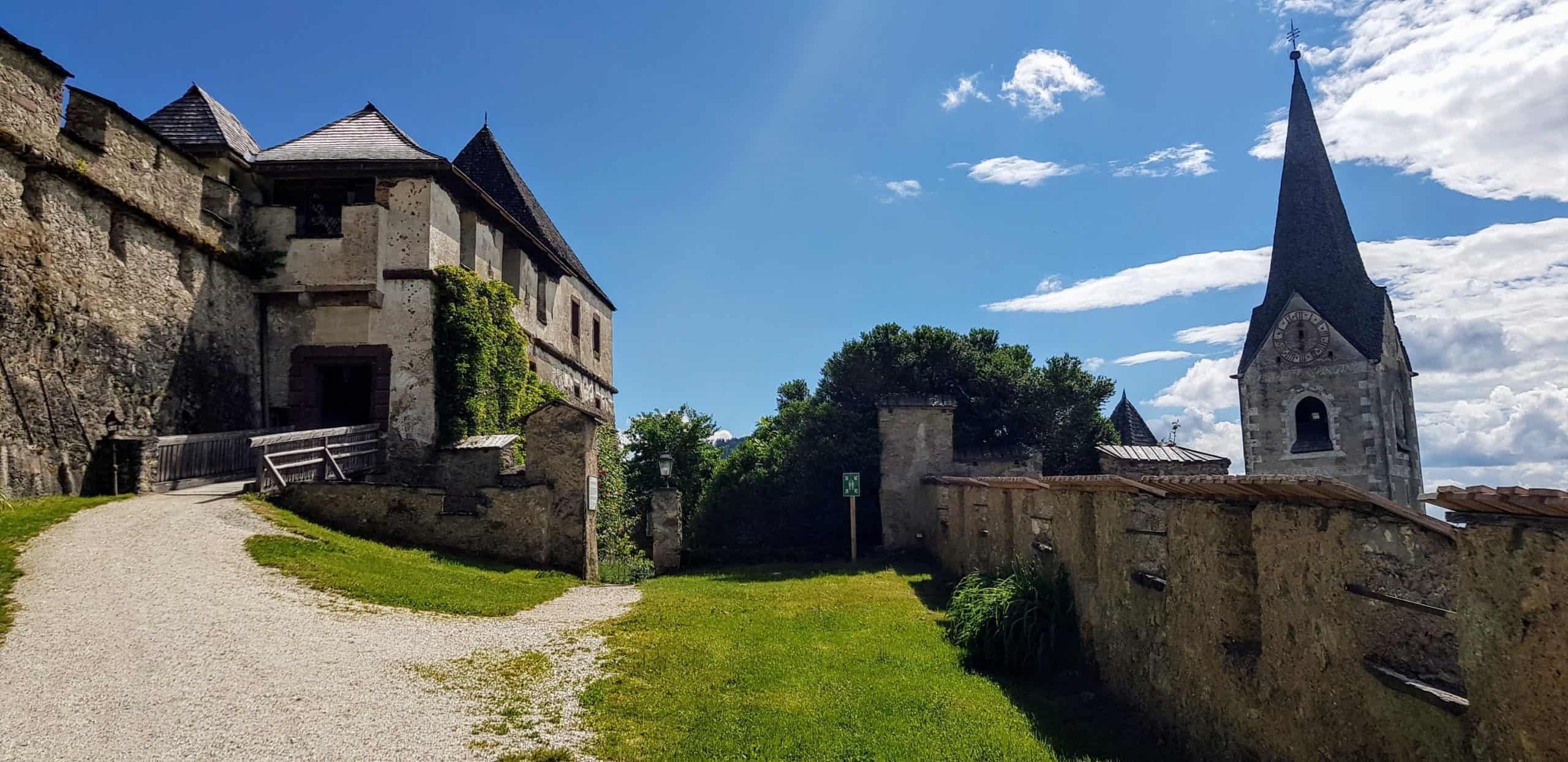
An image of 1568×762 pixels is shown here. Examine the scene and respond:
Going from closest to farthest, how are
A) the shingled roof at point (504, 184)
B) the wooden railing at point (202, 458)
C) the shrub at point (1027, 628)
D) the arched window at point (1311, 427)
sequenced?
the shrub at point (1027, 628) → the wooden railing at point (202, 458) → the shingled roof at point (504, 184) → the arched window at point (1311, 427)

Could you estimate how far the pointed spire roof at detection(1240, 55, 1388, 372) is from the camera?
1169 inches

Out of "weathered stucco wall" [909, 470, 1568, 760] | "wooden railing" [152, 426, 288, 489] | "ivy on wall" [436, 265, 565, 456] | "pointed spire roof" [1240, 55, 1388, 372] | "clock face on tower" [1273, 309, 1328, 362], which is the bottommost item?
"weathered stucco wall" [909, 470, 1568, 760]

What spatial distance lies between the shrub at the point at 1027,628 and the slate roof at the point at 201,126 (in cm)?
1711

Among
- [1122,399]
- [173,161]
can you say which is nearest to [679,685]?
A: [173,161]

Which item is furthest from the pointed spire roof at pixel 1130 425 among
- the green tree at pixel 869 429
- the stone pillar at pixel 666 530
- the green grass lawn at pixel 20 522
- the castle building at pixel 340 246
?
the green grass lawn at pixel 20 522

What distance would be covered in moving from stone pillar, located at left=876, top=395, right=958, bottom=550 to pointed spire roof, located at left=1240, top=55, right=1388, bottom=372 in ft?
64.2

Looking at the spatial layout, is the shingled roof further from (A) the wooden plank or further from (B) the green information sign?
(A) the wooden plank

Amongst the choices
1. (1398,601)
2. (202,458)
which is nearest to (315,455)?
(202,458)

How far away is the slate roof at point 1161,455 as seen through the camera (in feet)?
49.1

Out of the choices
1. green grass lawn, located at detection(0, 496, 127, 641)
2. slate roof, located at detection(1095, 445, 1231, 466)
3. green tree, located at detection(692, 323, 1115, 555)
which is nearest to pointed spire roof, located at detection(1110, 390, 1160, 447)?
green tree, located at detection(692, 323, 1115, 555)

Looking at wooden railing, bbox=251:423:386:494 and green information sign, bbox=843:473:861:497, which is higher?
wooden railing, bbox=251:423:386:494

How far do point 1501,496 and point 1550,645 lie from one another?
52 cm

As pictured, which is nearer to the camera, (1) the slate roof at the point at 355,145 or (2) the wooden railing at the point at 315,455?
(2) the wooden railing at the point at 315,455

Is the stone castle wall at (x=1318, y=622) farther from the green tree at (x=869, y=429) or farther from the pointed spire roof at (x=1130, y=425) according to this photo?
the pointed spire roof at (x=1130, y=425)
